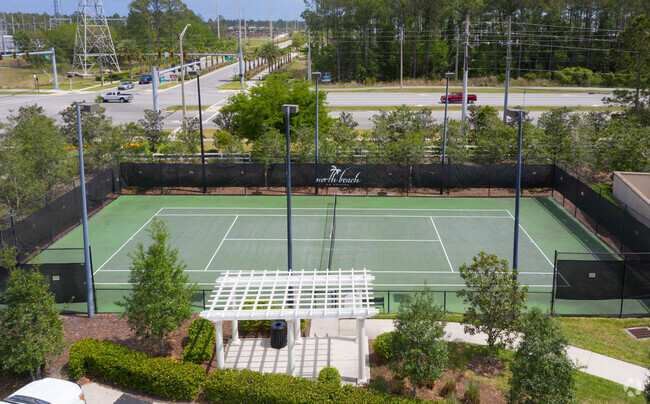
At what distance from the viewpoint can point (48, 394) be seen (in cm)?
1460

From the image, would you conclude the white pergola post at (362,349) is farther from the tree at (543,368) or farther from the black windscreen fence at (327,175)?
the black windscreen fence at (327,175)

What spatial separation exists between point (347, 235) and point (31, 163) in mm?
15322

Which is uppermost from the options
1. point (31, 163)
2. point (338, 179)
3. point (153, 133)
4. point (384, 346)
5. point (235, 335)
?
point (153, 133)

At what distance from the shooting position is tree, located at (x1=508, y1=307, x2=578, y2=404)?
1323 cm

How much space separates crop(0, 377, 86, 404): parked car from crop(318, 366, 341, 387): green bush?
5.88 meters

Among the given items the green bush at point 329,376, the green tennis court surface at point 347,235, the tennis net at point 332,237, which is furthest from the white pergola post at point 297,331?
the green tennis court surface at point 347,235

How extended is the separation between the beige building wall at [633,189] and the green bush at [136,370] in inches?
871

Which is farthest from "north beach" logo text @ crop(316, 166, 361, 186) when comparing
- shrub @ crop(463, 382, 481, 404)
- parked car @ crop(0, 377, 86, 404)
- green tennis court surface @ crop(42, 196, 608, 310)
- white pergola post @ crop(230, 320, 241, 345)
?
parked car @ crop(0, 377, 86, 404)

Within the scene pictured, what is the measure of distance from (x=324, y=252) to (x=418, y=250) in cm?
416

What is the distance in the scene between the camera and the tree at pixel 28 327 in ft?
51.2

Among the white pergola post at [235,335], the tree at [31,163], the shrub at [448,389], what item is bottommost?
the shrub at [448,389]

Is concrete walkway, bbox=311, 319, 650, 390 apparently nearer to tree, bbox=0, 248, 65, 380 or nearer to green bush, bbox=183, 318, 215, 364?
green bush, bbox=183, 318, 215, 364

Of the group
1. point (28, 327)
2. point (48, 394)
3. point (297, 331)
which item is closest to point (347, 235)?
point (297, 331)

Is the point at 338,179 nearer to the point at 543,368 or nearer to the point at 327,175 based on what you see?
the point at 327,175
